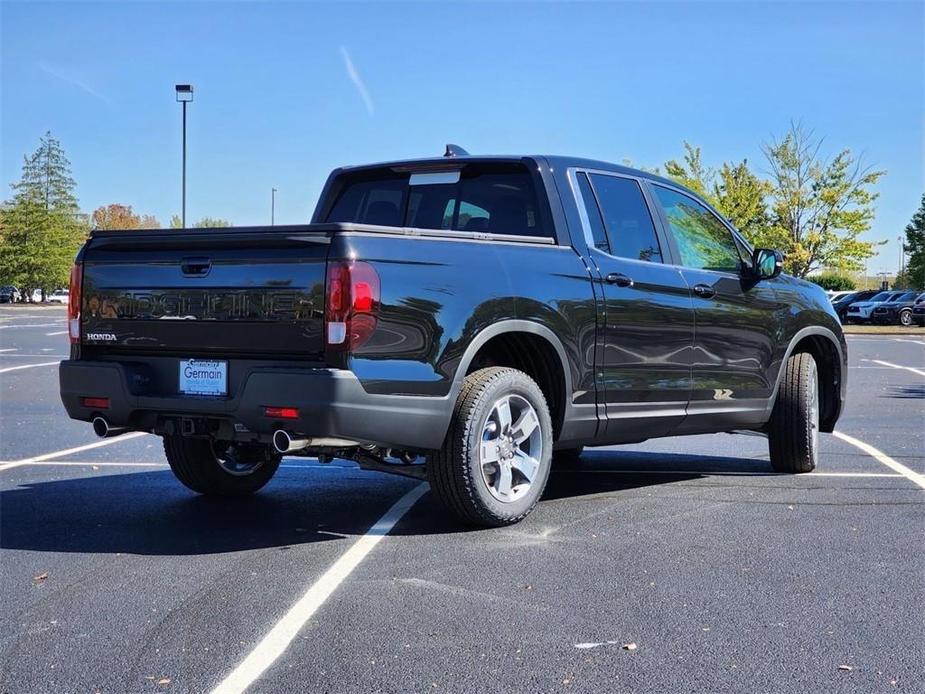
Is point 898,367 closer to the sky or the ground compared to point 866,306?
closer to the ground

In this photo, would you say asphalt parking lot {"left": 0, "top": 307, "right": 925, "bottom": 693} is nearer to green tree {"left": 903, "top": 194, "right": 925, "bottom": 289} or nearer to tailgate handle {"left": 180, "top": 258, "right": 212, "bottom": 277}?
tailgate handle {"left": 180, "top": 258, "right": 212, "bottom": 277}

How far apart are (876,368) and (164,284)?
57.8 feet

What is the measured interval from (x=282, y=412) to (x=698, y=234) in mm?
3457

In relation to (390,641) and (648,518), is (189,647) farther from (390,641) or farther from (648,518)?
(648,518)

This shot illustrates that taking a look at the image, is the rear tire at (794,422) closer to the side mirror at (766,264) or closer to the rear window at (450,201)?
the side mirror at (766,264)

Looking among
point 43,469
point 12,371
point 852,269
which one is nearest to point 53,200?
point 852,269

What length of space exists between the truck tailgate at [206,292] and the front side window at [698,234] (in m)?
2.84

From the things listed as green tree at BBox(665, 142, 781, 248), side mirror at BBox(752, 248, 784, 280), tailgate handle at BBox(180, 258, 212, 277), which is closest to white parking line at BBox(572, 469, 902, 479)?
side mirror at BBox(752, 248, 784, 280)

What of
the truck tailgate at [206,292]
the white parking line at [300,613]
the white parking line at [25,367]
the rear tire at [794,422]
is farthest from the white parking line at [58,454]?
Answer: the white parking line at [25,367]

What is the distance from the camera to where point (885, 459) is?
845 cm

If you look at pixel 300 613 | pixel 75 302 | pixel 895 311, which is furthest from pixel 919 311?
pixel 300 613

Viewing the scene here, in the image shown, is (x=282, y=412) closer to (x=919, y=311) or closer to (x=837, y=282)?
(x=919, y=311)

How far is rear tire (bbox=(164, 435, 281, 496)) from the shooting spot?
667 cm

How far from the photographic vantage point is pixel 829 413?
332 inches
